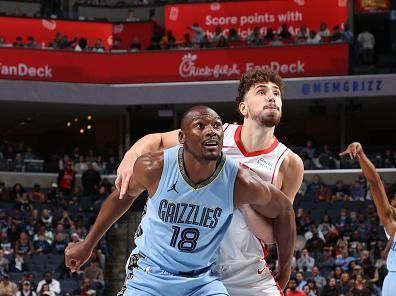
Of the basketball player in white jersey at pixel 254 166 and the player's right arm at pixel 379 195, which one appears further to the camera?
the player's right arm at pixel 379 195

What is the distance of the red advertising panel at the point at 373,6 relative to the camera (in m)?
25.8

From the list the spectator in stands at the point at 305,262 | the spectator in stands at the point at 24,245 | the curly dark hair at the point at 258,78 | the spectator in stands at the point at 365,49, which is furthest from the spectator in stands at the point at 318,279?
the curly dark hair at the point at 258,78

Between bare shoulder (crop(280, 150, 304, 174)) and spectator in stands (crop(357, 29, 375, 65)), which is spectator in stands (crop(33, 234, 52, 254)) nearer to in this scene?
spectator in stands (crop(357, 29, 375, 65))

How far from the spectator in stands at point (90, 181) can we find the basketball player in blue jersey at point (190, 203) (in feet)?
56.5

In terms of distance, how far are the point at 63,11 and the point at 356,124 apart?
10052 mm

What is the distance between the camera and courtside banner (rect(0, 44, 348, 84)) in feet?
77.6

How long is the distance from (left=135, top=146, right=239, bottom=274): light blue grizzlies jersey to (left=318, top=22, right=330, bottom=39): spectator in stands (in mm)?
20050

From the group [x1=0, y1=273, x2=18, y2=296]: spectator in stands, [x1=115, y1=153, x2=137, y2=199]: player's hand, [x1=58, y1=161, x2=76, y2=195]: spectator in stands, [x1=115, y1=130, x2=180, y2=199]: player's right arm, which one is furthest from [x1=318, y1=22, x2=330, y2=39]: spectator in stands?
[x1=115, y1=153, x2=137, y2=199]: player's hand

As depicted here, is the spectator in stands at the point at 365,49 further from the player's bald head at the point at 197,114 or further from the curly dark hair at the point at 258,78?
the player's bald head at the point at 197,114

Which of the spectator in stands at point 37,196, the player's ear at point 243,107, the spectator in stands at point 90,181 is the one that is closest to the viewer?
the player's ear at point 243,107

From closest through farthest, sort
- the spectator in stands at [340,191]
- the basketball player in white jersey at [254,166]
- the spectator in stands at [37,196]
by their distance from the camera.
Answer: the basketball player in white jersey at [254,166] < the spectator in stands at [340,191] < the spectator in stands at [37,196]

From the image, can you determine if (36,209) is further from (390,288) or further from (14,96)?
(390,288)

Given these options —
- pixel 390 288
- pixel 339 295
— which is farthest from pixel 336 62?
pixel 390 288

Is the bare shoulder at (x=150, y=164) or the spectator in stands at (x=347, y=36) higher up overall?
the spectator in stands at (x=347, y=36)
